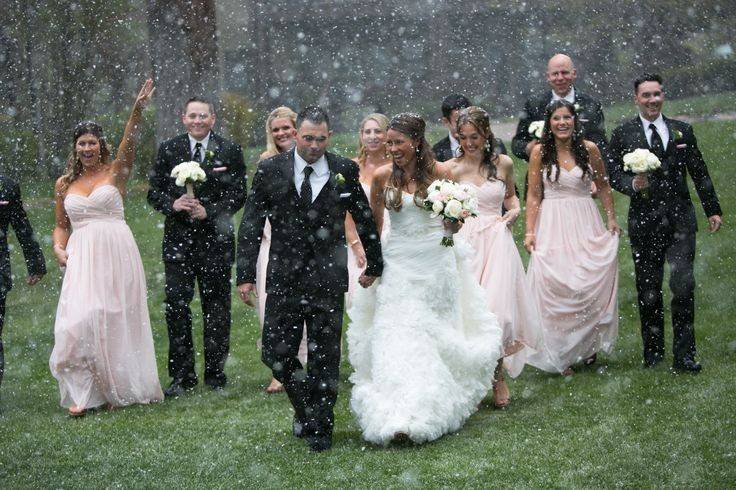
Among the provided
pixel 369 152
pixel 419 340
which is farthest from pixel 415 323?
pixel 369 152

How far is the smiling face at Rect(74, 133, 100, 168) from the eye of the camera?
8.92 meters

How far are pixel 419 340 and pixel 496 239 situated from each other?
1639mm

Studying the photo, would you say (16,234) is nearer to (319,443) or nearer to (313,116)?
(313,116)

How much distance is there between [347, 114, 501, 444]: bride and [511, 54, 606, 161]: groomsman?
2.33 m

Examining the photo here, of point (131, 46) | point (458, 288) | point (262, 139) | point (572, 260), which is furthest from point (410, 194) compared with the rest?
point (131, 46)

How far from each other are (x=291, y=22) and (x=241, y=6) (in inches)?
67.7

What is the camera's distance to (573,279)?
367 inches

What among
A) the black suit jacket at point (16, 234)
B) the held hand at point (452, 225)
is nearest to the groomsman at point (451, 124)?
the held hand at point (452, 225)

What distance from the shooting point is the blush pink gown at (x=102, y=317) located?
8.73 meters

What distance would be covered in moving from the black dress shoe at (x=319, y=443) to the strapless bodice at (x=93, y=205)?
10.0 ft

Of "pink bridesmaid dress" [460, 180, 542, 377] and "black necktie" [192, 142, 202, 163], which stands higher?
"black necktie" [192, 142, 202, 163]

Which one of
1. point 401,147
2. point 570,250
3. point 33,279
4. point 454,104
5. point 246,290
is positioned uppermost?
point 454,104

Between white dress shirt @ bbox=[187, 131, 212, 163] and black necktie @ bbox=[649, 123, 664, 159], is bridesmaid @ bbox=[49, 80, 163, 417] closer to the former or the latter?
white dress shirt @ bbox=[187, 131, 212, 163]

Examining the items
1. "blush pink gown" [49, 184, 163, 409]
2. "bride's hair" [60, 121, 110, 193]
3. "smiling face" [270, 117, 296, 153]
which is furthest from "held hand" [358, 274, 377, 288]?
"bride's hair" [60, 121, 110, 193]
